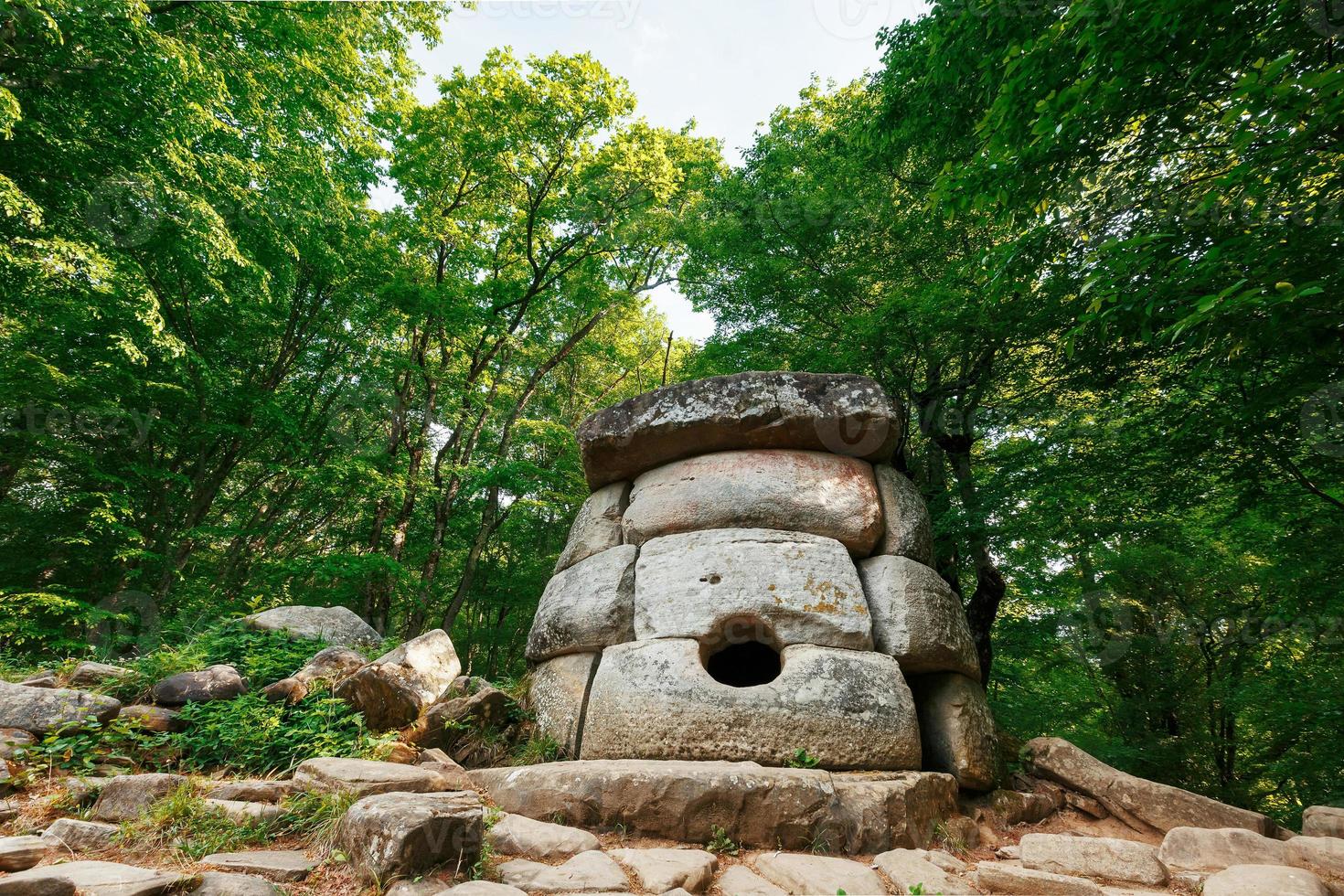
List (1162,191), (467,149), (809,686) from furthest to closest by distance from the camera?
(467,149), (1162,191), (809,686)

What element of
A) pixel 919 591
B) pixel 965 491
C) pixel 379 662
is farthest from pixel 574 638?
pixel 965 491

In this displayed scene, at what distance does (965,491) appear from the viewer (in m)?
6.98

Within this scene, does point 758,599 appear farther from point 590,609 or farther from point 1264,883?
point 1264,883

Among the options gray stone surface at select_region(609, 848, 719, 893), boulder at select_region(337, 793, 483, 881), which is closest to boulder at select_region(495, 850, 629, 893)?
gray stone surface at select_region(609, 848, 719, 893)

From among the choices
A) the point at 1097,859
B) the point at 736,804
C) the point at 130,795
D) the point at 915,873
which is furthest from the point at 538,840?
the point at 1097,859

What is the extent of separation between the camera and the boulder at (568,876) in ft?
8.06

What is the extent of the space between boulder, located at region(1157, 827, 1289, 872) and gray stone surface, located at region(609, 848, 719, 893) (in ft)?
8.25

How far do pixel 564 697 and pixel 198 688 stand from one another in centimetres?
278

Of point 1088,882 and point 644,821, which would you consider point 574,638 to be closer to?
point 644,821

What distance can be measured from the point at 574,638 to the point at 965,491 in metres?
4.87

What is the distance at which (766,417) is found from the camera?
5414 millimetres

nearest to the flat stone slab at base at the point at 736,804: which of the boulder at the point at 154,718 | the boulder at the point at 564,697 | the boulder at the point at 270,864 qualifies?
the boulder at the point at 564,697

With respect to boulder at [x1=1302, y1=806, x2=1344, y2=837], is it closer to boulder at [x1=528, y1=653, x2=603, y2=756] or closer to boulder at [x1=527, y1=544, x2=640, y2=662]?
boulder at [x1=527, y1=544, x2=640, y2=662]

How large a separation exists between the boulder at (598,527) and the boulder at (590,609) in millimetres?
238
